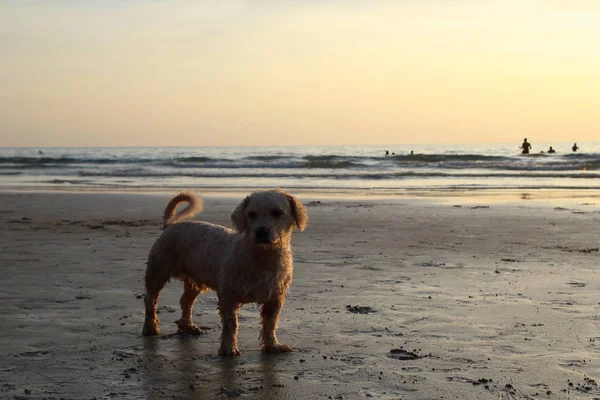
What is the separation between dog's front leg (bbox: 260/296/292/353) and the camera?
5.48 meters

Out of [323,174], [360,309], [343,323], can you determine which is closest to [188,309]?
[343,323]

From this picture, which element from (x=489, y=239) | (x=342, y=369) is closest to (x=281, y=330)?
(x=342, y=369)

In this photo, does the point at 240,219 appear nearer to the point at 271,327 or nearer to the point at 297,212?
the point at 297,212

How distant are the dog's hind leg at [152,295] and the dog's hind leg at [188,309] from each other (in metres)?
0.19

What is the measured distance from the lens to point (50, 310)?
658 centimetres

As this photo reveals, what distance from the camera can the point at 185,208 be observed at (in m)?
6.66

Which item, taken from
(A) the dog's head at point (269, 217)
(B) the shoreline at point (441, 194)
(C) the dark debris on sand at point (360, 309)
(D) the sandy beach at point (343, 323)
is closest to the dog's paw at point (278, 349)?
(D) the sandy beach at point (343, 323)

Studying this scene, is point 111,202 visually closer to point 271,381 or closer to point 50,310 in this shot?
point 50,310

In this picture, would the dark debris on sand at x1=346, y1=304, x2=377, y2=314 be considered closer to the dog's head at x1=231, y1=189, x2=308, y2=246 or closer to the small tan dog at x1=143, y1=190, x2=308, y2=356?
the small tan dog at x1=143, y1=190, x2=308, y2=356

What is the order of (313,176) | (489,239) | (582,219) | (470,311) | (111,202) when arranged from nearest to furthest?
(470,311) → (489,239) → (582,219) → (111,202) → (313,176)

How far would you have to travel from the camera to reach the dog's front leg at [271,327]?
548 cm

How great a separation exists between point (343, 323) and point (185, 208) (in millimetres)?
1780

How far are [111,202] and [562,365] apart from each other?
1533cm

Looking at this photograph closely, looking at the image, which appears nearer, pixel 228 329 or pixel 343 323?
pixel 228 329
